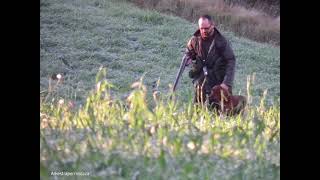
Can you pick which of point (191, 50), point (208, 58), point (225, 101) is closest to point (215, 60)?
point (208, 58)

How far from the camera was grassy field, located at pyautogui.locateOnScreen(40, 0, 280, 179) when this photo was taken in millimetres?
4359

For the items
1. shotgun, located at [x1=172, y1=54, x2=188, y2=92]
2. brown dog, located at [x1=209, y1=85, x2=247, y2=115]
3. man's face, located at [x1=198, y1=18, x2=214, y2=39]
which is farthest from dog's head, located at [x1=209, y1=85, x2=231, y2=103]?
man's face, located at [x1=198, y1=18, x2=214, y2=39]

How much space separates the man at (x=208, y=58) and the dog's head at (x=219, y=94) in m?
0.03

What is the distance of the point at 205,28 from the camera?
16.8 feet

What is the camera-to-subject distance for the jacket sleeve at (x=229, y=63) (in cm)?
512

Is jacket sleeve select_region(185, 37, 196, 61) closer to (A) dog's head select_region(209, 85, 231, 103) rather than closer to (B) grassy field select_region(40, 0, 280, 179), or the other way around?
(B) grassy field select_region(40, 0, 280, 179)

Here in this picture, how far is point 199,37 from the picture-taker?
5113 mm

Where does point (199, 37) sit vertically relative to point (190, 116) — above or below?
above

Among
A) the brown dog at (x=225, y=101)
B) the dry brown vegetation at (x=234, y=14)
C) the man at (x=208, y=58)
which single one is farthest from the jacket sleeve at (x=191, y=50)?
the brown dog at (x=225, y=101)

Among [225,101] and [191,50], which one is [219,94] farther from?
[191,50]

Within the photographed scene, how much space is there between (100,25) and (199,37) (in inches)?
33.1

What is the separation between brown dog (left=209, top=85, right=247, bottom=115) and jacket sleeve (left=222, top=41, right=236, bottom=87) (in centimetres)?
9
